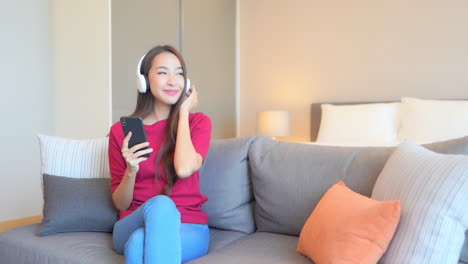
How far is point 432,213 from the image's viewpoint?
106cm

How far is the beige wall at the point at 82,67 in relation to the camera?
3.22 m

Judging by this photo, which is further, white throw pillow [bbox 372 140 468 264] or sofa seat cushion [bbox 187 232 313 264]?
sofa seat cushion [bbox 187 232 313 264]

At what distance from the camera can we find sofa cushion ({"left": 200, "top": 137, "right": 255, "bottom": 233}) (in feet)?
5.73

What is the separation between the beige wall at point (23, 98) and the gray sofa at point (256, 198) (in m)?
1.70

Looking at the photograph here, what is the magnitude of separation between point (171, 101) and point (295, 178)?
612 millimetres

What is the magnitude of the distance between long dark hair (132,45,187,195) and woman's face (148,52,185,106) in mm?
31

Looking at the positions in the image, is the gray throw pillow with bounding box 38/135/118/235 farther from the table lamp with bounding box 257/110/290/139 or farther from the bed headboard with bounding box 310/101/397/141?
the bed headboard with bounding box 310/101/397/141

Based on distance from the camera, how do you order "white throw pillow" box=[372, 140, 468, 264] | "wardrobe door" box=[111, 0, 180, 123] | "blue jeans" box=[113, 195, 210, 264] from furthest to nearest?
"wardrobe door" box=[111, 0, 180, 123] < "blue jeans" box=[113, 195, 210, 264] < "white throw pillow" box=[372, 140, 468, 264]

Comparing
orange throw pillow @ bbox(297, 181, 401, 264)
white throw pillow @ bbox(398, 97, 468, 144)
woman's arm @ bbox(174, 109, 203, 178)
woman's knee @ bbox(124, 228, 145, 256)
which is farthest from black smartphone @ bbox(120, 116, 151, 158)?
white throw pillow @ bbox(398, 97, 468, 144)

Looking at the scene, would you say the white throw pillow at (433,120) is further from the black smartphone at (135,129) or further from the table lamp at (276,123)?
the black smartphone at (135,129)

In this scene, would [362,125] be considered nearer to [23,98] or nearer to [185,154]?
[185,154]

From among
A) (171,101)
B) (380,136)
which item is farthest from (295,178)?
(380,136)

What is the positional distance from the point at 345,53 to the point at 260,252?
10.5 feet

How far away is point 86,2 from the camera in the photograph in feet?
10.9
